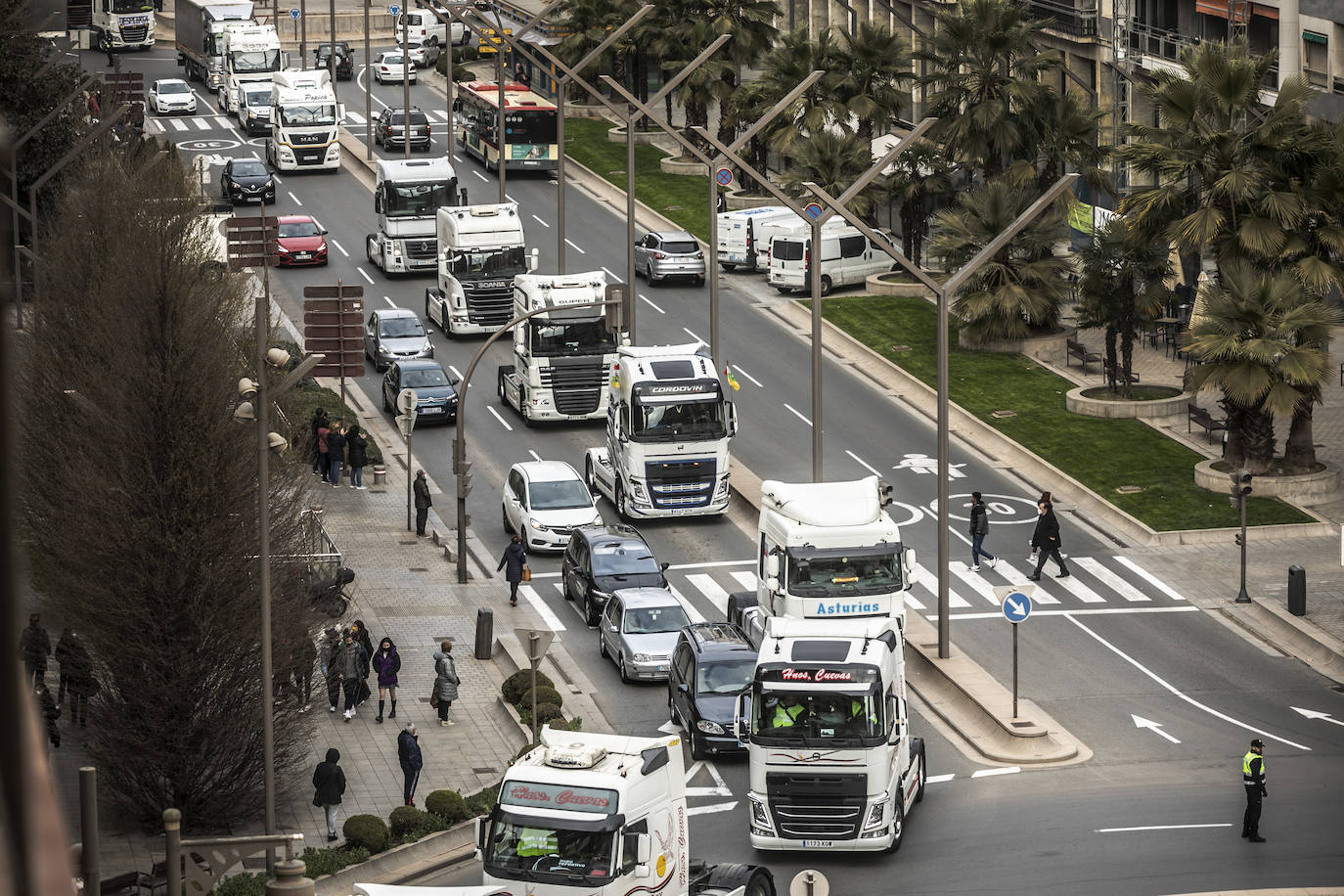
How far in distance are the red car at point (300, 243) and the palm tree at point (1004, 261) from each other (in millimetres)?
23995

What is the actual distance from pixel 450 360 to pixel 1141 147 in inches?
877

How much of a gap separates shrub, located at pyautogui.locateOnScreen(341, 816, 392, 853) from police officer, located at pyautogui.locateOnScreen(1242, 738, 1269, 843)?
12.0 metres

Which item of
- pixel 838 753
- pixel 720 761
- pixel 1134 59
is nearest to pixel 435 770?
pixel 720 761

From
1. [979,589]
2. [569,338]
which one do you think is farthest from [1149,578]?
[569,338]

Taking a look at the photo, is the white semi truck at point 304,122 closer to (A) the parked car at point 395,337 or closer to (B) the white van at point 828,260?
(B) the white van at point 828,260

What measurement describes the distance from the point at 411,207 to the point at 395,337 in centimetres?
1056

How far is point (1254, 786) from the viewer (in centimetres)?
2808

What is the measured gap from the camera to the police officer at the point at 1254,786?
27938mm

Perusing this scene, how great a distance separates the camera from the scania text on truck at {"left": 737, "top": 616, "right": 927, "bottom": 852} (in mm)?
26938

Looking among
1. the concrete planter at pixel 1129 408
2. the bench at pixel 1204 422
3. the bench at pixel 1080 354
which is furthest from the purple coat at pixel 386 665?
the bench at pixel 1080 354

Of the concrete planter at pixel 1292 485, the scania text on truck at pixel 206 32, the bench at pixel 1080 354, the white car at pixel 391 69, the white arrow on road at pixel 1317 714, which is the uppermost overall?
the scania text on truck at pixel 206 32

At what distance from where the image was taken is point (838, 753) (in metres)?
27.1

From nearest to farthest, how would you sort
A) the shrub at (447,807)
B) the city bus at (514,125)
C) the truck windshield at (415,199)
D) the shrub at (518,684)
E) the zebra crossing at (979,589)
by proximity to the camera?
the shrub at (447,807), the shrub at (518,684), the zebra crossing at (979,589), the truck windshield at (415,199), the city bus at (514,125)

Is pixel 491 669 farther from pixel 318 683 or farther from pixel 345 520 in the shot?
pixel 345 520
